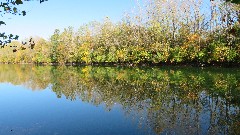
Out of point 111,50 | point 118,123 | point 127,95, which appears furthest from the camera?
point 111,50

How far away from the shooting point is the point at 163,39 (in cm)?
6181

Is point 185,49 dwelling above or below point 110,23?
below

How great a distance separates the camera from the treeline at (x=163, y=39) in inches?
1955

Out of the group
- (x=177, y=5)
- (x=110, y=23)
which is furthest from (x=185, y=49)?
(x=110, y=23)

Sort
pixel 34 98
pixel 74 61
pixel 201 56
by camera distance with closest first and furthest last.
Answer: pixel 34 98, pixel 201 56, pixel 74 61

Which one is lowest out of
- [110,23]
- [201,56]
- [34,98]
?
[34,98]

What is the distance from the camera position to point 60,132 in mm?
12273

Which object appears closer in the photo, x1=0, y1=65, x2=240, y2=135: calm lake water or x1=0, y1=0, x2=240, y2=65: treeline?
x1=0, y1=65, x2=240, y2=135: calm lake water

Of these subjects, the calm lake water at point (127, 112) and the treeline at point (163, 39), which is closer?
the calm lake water at point (127, 112)

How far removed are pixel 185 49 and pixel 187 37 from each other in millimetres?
4225

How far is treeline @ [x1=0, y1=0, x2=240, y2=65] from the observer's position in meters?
49.7

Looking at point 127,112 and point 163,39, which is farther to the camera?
point 163,39

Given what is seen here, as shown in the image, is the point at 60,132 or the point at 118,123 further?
the point at 118,123

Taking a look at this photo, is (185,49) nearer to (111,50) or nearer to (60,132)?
(111,50)
